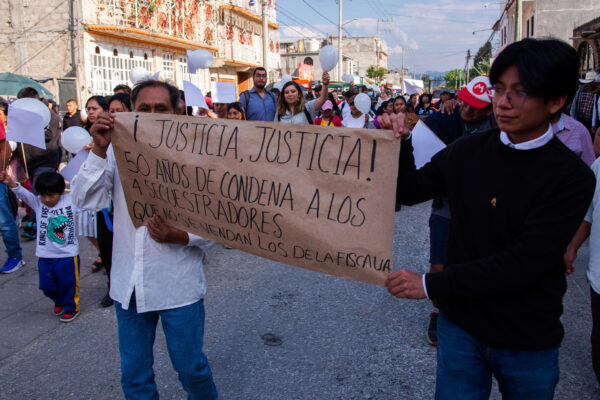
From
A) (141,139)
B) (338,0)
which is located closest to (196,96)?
(141,139)

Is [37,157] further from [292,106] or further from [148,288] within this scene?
[148,288]

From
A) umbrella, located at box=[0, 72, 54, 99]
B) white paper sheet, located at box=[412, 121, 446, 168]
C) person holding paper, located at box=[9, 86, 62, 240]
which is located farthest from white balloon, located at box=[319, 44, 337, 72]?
umbrella, located at box=[0, 72, 54, 99]

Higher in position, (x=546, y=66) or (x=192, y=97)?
(x=192, y=97)

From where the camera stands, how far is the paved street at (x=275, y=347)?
3199 mm

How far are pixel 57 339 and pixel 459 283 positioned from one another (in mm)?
3524

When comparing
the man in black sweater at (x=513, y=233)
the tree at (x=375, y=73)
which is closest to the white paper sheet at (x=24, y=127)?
the man in black sweater at (x=513, y=233)

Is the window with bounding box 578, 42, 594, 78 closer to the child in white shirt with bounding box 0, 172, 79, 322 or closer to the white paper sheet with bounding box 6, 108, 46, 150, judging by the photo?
the child in white shirt with bounding box 0, 172, 79, 322

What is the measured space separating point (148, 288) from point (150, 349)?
34 cm

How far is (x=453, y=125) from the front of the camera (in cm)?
390

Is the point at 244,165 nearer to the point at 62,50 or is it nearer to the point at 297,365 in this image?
the point at 297,365

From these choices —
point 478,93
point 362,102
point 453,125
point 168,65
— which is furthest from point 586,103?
point 168,65

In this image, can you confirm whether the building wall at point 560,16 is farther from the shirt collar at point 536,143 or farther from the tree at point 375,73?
the tree at point 375,73

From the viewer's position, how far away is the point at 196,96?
5422 millimetres

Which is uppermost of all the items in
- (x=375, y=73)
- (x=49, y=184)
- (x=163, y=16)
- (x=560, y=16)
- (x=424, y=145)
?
(x=375, y=73)
